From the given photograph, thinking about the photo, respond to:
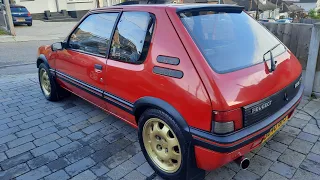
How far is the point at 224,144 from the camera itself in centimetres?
194

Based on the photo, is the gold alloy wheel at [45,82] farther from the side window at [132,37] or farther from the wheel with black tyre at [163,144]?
the wheel with black tyre at [163,144]

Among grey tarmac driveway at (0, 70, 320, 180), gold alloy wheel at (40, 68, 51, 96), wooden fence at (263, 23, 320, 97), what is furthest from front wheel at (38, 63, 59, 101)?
wooden fence at (263, 23, 320, 97)

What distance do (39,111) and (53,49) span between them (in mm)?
1095

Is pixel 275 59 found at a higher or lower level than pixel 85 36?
lower

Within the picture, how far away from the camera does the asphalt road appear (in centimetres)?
862

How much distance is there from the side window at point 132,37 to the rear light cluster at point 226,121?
986 millimetres

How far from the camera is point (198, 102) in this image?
2.00 meters

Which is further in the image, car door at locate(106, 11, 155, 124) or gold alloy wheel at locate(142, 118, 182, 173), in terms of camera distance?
car door at locate(106, 11, 155, 124)

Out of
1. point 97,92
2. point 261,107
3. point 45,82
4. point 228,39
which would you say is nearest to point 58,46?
point 45,82

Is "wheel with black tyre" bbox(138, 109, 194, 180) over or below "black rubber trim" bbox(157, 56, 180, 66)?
below

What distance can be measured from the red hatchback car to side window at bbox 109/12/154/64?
1 centimetres

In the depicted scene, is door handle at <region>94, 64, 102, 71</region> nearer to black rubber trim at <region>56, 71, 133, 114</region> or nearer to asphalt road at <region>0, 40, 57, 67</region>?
black rubber trim at <region>56, 71, 133, 114</region>

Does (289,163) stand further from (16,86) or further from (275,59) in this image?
(16,86)

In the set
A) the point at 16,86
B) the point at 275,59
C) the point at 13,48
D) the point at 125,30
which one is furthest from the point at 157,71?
the point at 13,48
